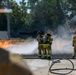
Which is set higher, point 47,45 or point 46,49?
point 47,45

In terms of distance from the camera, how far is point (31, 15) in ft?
225

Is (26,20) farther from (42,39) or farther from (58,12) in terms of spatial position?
(42,39)

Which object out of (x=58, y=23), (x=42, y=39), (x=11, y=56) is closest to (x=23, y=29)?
(x=58, y=23)

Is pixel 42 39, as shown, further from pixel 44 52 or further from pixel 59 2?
pixel 59 2

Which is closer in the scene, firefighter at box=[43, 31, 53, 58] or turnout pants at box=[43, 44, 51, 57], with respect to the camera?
firefighter at box=[43, 31, 53, 58]

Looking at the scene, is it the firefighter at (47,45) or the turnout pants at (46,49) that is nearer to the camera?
the firefighter at (47,45)

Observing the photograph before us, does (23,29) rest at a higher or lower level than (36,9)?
lower

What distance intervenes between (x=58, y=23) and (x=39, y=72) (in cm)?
5191

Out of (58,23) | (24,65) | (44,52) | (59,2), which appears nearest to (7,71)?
(24,65)

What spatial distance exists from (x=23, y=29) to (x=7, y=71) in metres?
64.1

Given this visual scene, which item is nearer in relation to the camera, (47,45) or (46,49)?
(47,45)

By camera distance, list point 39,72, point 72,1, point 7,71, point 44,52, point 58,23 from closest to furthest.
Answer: point 7,71 → point 39,72 → point 44,52 → point 58,23 → point 72,1

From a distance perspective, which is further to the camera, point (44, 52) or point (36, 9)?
point (36, 9)

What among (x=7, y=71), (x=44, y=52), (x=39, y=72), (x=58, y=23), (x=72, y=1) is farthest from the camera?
(x=72, y=1)
